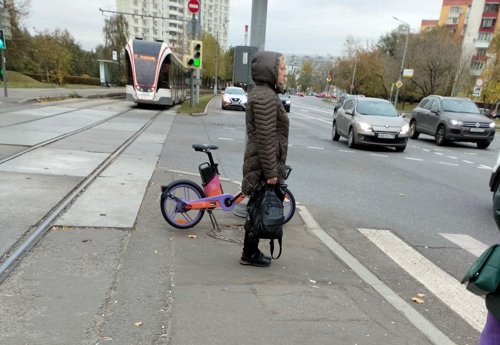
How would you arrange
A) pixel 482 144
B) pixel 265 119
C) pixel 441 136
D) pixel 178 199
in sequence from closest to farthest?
pixel 265 119 < pixel 178 199 < pixel 441 136 < pixel 482 144

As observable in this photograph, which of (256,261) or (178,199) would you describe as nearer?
(256,261)

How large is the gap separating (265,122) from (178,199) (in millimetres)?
1704

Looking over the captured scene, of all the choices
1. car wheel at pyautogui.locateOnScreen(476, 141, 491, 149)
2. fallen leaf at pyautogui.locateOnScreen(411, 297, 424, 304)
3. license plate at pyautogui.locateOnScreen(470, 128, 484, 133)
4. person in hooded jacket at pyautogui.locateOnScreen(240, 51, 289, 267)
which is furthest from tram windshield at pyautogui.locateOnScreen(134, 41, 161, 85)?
fallen leaf at pyautogui.locateOnScreen(411, 297, 424, 304)

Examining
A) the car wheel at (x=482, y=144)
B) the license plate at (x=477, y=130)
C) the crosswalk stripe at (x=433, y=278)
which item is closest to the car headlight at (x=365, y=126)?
the license plate at (x=477, y=130)

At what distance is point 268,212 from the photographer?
351 cm

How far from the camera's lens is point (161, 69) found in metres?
21.7

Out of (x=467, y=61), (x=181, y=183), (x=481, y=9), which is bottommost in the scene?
(x=181, y=183)

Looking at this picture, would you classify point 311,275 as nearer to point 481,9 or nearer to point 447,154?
point 447,154

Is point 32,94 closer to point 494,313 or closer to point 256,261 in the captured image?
point 256,261

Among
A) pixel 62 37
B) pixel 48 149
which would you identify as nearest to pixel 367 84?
pixel 62 37

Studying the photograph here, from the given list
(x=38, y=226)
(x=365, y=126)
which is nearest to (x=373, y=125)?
(x=365, y=126)

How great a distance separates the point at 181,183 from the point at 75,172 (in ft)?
9.90

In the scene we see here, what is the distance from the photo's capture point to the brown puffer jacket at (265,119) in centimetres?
344

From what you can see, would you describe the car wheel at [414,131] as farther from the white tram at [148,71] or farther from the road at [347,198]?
the white tram at [148,71]
